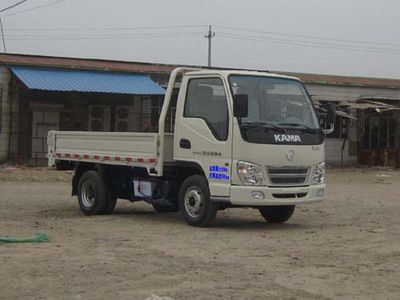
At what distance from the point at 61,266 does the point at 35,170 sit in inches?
743

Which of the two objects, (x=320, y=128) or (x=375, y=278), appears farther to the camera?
(x=320, y=128)

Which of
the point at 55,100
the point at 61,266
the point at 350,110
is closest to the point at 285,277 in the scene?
the point at 61,266

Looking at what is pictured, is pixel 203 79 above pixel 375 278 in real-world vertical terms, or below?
above

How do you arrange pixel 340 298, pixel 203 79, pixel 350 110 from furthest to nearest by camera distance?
pixel 350 110 < pixel 203 79 < pixel 340 298

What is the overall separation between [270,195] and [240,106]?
1.61 m

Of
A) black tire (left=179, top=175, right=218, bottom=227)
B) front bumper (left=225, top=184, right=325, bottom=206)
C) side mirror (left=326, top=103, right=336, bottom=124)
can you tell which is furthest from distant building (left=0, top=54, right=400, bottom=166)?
front bumper (left=225, top=184, right=325, bottom=206)

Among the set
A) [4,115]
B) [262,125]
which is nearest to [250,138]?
[262,125]

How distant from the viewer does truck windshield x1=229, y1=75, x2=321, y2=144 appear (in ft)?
38.1

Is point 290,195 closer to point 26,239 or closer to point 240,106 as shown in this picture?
point 240,106

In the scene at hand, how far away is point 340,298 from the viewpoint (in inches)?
276

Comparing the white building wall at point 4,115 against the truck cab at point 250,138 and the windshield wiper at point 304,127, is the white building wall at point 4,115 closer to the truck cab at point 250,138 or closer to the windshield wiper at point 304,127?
the truck cab at point 250,138

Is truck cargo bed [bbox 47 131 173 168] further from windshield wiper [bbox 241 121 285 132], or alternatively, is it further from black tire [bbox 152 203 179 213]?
windshield wiper [bbox 241 121 285 132]

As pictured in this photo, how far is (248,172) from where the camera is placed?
11516 millimetres

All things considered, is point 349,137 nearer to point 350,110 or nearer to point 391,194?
point 350,110
